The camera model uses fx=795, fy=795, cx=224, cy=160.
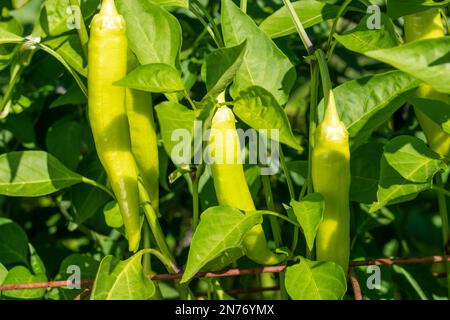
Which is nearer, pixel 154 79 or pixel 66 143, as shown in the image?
pixel 154 79

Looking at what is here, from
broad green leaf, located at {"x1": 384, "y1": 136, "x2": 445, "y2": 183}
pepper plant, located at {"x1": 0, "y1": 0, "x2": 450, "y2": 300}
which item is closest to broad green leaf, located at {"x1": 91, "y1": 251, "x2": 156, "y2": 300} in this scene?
pepper plant, located at {"x1": 0, "y1": 0, "x2": 450, "y2": 300}

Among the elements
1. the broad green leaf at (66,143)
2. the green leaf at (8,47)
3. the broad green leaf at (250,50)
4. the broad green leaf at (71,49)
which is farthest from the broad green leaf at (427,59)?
the broad green leaf at (66,143)

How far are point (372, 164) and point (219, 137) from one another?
0.30 meters

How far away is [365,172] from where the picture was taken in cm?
115

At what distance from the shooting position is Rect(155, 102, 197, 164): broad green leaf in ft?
3.10

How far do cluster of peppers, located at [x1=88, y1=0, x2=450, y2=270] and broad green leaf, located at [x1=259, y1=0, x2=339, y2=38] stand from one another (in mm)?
117

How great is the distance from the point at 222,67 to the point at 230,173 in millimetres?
137

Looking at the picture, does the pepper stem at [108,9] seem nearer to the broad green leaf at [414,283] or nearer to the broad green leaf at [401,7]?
the broad green leaf at [401,7]

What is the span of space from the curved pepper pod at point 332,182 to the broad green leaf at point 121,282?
0.23 meters

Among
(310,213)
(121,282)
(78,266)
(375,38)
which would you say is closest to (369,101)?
(375,38)

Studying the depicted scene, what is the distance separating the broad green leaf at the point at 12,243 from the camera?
1.28 meters

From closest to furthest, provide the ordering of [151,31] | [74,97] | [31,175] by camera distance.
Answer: [151,31], [31,175], [74,97]

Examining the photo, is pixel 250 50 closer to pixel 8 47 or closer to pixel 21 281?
pixel 8 47

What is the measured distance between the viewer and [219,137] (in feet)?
3.15
